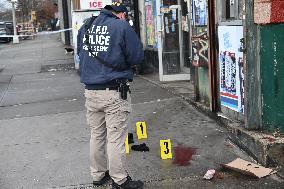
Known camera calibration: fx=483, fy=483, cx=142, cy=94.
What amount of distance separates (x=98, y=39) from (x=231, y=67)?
2.31m

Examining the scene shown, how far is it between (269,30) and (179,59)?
5.48 metres

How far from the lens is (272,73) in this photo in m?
5.36

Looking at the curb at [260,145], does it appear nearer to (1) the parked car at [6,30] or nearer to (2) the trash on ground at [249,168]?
(2) the trash on ground at [249,168]

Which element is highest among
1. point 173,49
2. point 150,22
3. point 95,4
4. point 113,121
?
point 95,4

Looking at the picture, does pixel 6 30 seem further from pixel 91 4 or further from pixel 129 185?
pixel 129 185

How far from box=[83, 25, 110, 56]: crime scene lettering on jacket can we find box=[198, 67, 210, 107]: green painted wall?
3.10 m

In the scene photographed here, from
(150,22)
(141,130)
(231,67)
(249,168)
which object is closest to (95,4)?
(150,22)

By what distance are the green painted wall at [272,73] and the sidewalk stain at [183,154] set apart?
983 millimetres

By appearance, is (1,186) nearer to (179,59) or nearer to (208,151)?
(208,151)

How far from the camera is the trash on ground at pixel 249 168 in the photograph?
4.98 metres

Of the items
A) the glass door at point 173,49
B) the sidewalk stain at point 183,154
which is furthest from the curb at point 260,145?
the glass door at point 173,49

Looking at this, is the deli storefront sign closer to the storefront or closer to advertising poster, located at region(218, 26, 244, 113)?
the storefront

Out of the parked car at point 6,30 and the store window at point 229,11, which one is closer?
the store window at point 229,11

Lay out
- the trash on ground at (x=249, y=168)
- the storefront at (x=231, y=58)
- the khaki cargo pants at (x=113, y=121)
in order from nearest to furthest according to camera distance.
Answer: the khaki cargo pants at (x=113, y=121)
the trash on ground at (x=249, y=168)
the storefront at (x=231, y=58)
